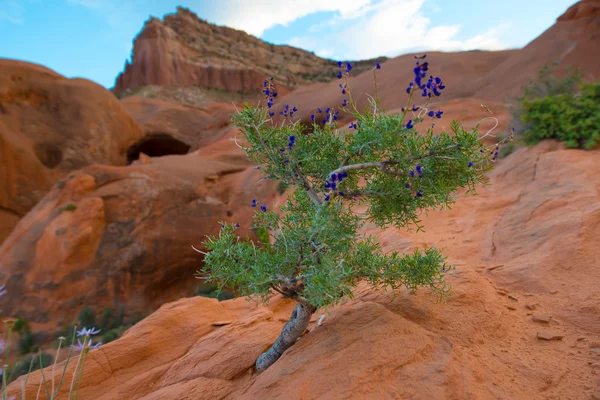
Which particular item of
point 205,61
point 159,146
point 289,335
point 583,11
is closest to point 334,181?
point 289,335

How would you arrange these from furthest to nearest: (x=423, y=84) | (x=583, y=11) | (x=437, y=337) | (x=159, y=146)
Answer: (x=159, y=146), (x=583, y=11), (x=437, y=337), (x=423, y=84)

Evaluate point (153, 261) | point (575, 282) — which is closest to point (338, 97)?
point (153, 261)

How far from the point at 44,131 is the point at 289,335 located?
17.9 m

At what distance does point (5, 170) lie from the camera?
45.8 feet

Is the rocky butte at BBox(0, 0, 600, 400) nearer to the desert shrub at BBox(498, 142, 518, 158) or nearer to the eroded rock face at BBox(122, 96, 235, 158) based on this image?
the desert shrub at BBox(498, 142, 518, 158)

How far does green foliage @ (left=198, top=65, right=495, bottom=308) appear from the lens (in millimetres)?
2260

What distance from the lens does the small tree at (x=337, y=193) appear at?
2248 mm

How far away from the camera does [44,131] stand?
52.1 feet

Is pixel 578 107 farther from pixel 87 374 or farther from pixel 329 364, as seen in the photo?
pixel 87 374

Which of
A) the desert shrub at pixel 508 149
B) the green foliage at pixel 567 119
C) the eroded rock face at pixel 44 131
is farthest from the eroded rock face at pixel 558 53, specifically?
the eroded rock face at pixel 44 131

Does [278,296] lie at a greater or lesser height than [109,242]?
greater

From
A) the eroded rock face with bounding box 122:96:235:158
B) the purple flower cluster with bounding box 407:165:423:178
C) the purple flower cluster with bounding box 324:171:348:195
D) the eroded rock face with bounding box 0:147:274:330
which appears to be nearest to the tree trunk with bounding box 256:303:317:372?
the purple flower cluster with bounding box 324:171:348:195

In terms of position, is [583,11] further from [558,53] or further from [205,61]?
[205,61]

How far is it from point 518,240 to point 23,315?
1059 centimetres
